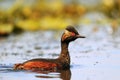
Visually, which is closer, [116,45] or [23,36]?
[116,45]

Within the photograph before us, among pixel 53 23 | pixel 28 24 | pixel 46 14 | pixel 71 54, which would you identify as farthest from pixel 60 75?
pixel 46 14

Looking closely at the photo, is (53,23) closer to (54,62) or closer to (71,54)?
(71,54)

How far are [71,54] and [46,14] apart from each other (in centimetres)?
841

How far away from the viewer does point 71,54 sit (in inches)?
692

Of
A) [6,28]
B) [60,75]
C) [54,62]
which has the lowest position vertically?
[60,75]

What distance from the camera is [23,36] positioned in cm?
2194

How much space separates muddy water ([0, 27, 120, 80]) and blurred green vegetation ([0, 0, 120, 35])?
3.15 ft

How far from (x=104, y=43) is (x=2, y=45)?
10.7ft

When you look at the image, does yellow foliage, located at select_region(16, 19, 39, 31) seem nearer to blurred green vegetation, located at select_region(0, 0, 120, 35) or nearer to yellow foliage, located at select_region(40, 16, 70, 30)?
blurred green vegetation, located at select_region(0, 0, 120, 35)

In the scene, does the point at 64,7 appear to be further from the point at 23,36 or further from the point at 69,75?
the point at 69,75

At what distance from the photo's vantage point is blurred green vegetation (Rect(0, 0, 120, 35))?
78.4 ft

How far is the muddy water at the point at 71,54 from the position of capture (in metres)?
13.7

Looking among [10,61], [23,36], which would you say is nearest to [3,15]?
[23,36]

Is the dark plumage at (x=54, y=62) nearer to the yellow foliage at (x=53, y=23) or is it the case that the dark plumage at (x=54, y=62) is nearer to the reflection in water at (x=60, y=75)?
the reflection in water at (x=60, y=75)
